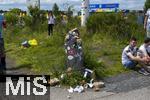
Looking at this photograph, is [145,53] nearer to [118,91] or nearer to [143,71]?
[143,71]

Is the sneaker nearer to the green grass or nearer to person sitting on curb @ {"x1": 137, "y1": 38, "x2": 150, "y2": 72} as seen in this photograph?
person sitting on curb @ {"x1": 137, "y1": 38, "x2": 150, "y2": 72}

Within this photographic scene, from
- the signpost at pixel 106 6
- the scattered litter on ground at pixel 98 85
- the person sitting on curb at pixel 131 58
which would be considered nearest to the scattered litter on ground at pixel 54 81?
the scattered litter on ground at pixel 98 85

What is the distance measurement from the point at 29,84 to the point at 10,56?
6.84 metres

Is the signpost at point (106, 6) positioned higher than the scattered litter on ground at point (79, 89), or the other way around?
the scattered litter on ground at point (79, 89)

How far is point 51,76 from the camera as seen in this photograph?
1309cm

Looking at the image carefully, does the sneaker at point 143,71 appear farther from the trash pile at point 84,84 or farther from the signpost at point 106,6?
the signpost at point 106,6

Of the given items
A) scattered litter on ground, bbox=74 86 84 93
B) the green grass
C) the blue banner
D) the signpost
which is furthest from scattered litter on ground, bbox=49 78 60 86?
the signpost

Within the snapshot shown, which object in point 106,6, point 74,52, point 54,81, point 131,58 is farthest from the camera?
point 106,6

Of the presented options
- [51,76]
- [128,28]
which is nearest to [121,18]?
[128,28]

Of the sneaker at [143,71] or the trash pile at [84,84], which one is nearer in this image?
the trash pile at [84,84]

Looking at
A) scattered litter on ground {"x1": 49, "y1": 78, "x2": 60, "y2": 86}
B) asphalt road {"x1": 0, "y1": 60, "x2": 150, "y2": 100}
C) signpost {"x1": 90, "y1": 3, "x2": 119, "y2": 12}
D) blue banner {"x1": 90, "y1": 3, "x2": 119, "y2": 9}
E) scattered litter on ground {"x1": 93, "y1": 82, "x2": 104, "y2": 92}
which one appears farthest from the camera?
blue banner {"x1": 90, "y1": 3, "x2": 119, "y2": 9}

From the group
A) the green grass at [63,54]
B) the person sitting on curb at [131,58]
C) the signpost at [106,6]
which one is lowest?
the signpost at [106,6]

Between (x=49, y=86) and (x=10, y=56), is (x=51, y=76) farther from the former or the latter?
(x=10, y=56)

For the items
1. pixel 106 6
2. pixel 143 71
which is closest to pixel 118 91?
pixel 143 71
